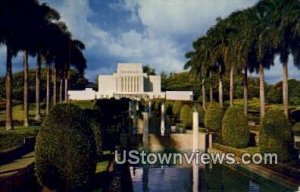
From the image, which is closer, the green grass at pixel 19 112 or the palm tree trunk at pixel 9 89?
the palm tree trunk at pixel 9 89

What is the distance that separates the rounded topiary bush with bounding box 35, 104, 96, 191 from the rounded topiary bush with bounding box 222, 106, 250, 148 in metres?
17.1

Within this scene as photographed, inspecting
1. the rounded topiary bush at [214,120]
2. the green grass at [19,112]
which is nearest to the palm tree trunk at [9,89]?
the rounded topiary bush at [214,120]

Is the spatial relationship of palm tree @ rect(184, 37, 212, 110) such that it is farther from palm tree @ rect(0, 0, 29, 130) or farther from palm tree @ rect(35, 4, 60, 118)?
palm tree @ rect(0, 0, 29, 130)

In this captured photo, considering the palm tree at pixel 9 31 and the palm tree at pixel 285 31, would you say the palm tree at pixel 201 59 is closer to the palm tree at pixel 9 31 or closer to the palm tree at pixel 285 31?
the palm tree at pixel 285 31

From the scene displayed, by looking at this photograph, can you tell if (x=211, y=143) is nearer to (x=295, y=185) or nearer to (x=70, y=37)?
(x=295, y=185)

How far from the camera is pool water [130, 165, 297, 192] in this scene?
58.8 ft

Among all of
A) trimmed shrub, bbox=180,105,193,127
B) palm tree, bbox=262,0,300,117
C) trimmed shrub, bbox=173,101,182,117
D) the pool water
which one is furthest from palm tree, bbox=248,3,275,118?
trimmed shrub, bbox=173,101,182,117

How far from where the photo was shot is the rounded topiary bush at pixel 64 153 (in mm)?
13359

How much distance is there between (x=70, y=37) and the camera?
5984 centimetres

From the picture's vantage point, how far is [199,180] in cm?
1953

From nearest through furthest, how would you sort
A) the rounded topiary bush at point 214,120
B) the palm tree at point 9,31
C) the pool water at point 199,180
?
the pool water at point 199,180 < the palm tree at point 9,31 < the rounded topiary bush at point 214,120

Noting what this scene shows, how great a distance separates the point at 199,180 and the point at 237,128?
35.2ft

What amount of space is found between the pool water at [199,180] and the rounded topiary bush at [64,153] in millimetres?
4078

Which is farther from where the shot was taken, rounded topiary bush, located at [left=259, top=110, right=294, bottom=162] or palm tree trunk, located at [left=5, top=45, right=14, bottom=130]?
palm tree trunk, located at [left=5, top=45, right=14, bottom=130]
